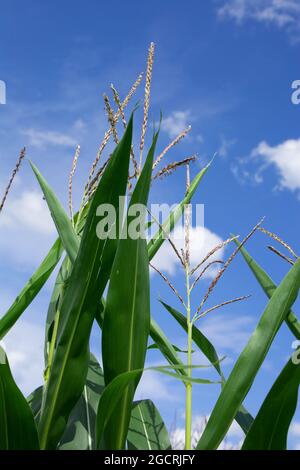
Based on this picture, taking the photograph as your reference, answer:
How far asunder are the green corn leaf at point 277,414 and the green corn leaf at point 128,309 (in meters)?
0.23

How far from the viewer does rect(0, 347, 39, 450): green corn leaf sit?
1.07 meters

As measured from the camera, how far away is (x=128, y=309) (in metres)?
1.11

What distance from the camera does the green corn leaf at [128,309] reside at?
109 centimetres

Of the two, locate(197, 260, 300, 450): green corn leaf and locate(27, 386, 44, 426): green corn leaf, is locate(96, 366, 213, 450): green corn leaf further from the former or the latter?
locate(27, 386, 44, 426): green corn leaf

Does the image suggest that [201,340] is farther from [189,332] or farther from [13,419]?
[13,419]

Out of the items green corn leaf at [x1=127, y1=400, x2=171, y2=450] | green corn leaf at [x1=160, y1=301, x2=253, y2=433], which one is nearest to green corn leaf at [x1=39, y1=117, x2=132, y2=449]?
green corn leaf at [x1=160, y1=301, x2=253, y2=433]

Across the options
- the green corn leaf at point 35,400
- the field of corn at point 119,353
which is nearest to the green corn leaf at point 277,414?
the field of corn at point 119,353

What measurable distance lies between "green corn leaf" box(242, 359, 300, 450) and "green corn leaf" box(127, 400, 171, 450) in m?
0.53

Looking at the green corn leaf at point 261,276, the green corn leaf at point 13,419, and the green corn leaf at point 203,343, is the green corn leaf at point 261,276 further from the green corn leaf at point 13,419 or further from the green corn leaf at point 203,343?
the green corn leaf at point 13,419

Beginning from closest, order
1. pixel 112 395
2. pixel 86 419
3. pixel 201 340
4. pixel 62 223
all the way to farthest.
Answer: pixel 112 395 → pixel 62 223 → pixel 201 340 → pixel 86 419

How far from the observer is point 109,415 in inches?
43.5

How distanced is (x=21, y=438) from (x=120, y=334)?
26 cm

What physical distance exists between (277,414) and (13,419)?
0.48 meters

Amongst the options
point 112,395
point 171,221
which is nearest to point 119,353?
point 112,395
